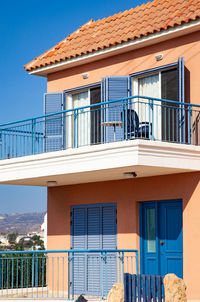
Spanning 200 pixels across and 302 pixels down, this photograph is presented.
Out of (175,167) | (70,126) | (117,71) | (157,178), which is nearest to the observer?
(175,167)

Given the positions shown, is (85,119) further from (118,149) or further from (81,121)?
(118,149)

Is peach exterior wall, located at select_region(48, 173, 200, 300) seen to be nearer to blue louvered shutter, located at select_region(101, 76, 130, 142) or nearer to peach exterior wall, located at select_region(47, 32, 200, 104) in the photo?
blue louvered shutter, located at select_region(101, 76, 130, 142)

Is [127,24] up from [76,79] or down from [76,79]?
up

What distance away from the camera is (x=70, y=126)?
20.6m

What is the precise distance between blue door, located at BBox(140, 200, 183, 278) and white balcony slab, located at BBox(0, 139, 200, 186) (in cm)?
104

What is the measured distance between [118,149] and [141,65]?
3407mm

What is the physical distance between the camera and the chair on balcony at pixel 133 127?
16.4m

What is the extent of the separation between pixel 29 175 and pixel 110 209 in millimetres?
2575

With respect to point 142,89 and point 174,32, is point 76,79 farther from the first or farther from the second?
point 174,32

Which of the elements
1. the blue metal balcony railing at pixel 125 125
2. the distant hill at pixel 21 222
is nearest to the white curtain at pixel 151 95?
the blue metal balcony railing at pixel 125 125

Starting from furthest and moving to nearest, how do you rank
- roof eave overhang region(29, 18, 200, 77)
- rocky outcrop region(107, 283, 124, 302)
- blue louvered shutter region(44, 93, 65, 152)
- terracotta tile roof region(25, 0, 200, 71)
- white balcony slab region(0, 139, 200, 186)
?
blue louvered shutter region(44, 93, 65, 152) < terracotta tile roof region(25, 0, 200, 71) < roof eave overhang region(29, 18, 200, 77) < white balcony slab region(0, 139, 200, 186) < rocky outcrop region(107, 283, 124, 302)

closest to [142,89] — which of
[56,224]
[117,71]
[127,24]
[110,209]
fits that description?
[117,71]

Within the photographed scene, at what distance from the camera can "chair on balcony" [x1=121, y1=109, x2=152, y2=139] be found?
16.4 metres

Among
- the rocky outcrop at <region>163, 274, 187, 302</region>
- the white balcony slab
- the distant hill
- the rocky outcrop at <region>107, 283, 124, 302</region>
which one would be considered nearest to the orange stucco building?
the white balcony slab
